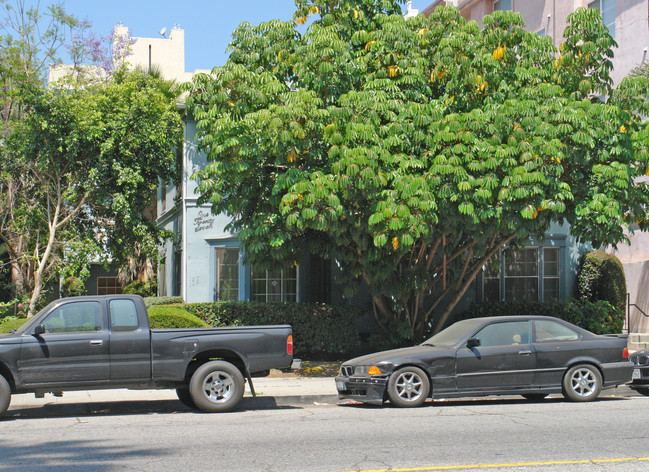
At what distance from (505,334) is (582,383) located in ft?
4.93

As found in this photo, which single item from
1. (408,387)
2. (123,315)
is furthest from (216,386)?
(408,387)

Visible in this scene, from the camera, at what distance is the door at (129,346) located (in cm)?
Result: 1093

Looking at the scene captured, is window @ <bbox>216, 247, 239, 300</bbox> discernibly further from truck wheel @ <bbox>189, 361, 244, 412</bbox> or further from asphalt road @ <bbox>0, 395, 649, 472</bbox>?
truck wheel @ <bbox>189, 361, 244, 412</bbox>

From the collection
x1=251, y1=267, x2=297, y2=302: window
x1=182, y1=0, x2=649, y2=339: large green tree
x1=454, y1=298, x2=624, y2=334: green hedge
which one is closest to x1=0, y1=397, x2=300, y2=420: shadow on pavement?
x1=182, y1=0, x2=649, y2=339: large green tree

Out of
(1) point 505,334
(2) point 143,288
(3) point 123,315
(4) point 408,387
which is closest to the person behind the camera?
(3) point 123,315

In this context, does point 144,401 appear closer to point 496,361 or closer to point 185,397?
point 185,397

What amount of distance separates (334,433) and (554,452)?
8.88 feet

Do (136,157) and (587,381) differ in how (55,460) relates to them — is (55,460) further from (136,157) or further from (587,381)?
(136,157)

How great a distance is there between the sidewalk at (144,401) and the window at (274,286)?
5432 millimetres

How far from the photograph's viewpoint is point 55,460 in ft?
25.3

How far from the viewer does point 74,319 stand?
36.2ft

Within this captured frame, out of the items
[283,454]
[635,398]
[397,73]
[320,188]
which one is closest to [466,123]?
[397,73]

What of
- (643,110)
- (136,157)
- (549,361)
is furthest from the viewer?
(136,157)

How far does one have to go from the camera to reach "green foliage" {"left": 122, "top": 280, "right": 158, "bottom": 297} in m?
28.8
